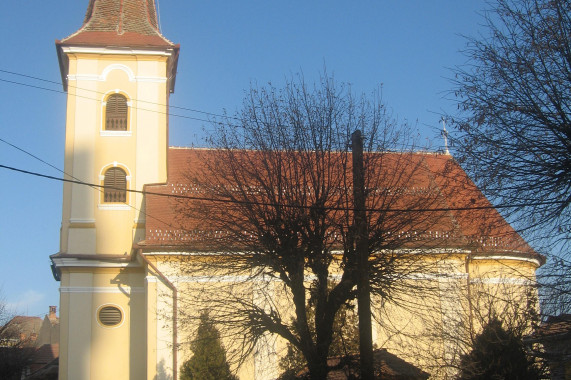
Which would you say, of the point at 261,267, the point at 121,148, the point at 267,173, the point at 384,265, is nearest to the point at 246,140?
the point at 267,173

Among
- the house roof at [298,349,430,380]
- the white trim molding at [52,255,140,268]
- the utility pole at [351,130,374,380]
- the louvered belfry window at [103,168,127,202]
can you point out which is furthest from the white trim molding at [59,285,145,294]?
the utility pole at [351,130,374,380]

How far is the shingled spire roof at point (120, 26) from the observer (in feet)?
93.3

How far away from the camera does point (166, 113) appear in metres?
28.4

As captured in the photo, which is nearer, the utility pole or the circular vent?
the utility pole

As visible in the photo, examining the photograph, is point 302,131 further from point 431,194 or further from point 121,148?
point 121,148

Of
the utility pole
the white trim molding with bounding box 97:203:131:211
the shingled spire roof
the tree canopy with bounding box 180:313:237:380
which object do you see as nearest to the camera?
the utility pole

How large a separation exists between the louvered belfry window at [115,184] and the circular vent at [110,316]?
4.10 metres

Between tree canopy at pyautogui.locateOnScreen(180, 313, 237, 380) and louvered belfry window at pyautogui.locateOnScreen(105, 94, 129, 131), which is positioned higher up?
louvered belfry window at pyautogui.locateOnScreen(105, 94, 129, 131)

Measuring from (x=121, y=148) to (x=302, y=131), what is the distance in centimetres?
1276

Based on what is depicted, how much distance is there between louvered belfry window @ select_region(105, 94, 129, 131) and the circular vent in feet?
23.0

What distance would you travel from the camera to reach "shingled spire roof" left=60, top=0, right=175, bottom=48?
28438 millimetres

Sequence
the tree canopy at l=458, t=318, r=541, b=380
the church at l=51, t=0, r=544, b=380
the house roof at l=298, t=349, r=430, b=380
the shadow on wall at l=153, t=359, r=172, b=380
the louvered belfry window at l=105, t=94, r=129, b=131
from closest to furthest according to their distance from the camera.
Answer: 1. the tree canopy at l=458, t=318, r=541, b=380
2. the house roof at l=298, t=349, r=430, b=380
3. the shadow on wall at l=153, t=359, r=172, b=380
4. the church at l=51, t=0, r=544, b=380
5. the louvered belfry window at l=105, t=94, r=129, b=131

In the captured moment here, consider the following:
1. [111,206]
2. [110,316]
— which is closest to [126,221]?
[111,206]

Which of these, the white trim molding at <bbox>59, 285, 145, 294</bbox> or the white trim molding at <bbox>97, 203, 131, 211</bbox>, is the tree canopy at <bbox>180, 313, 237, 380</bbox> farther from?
the white trim molding at <bbox>97, 203, 131, 211</bbox>
